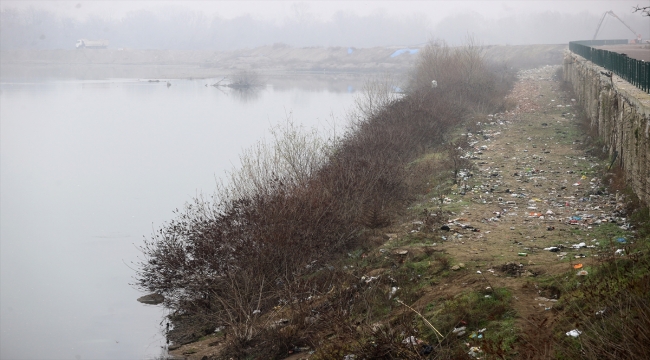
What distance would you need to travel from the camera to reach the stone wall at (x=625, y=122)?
877cm

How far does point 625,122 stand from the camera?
1062 cm

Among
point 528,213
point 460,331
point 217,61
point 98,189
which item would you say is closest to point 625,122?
point 528,213

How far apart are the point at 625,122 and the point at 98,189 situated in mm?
16294

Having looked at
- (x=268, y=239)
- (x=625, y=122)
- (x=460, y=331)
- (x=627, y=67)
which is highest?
(x=627, y=67)

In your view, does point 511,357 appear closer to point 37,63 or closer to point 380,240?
point 380,240

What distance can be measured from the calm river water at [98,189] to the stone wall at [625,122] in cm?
791

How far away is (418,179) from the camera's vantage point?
14.2m

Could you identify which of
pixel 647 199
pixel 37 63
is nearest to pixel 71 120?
pixel 647 199

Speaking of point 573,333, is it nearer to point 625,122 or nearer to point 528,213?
point 528,213

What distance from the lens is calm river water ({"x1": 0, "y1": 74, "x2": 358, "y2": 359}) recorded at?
37.7ft

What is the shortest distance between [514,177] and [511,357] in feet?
26.3

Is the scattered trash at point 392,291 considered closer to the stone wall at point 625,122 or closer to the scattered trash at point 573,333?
the scattered trash at point 573,333

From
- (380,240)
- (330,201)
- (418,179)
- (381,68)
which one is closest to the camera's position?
(380,240)

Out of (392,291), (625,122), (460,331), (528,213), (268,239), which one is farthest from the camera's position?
(625,122)
